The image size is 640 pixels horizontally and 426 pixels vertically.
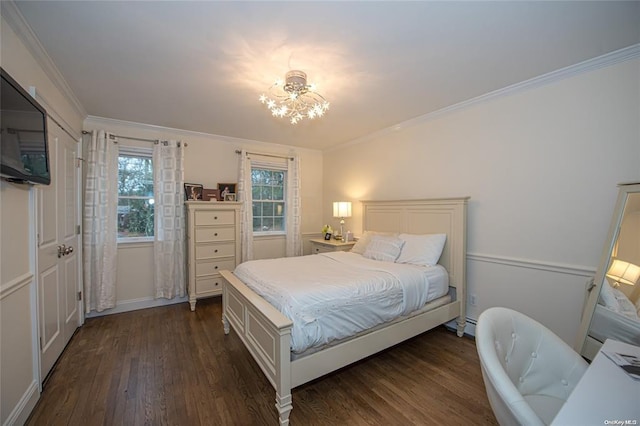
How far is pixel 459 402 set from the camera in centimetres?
190

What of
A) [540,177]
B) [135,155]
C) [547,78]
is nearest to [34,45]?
[135,155]

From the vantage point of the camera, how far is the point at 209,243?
12.4 ft

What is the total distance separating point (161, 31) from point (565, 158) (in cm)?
330

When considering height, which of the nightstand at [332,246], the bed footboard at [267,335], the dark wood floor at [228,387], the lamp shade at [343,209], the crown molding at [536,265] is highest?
the lamp shade at [343,209]

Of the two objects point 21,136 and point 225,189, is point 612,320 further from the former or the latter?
point 225,189

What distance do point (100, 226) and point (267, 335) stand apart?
290cm

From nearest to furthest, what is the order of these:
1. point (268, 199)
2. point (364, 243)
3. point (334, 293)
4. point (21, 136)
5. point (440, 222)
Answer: point (21, 136)
point (334, 293)
point (440, 222)
point (364, 243)
point (268, 199)

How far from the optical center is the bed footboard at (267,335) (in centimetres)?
166

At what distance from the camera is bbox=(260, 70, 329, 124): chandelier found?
2.11m

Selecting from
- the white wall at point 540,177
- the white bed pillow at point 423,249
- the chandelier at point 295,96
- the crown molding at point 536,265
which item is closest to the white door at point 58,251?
the chandelier at point 295,96

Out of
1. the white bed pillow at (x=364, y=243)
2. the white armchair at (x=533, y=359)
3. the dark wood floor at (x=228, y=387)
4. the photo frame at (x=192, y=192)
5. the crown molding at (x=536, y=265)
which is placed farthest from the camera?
the photo frame at (x=192, y=192)

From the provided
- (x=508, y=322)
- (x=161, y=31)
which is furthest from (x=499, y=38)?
(x=161, y=31)

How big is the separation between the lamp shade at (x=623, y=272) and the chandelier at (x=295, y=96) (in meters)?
2.36

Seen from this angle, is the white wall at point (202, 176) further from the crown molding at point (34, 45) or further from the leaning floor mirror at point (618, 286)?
the leaning floor mirror at point (618, 286)
